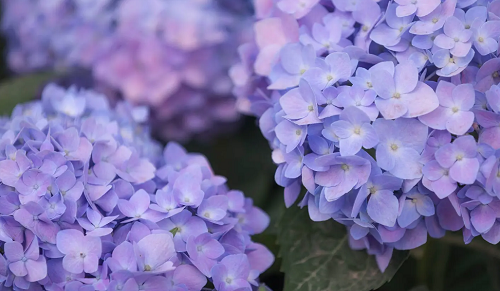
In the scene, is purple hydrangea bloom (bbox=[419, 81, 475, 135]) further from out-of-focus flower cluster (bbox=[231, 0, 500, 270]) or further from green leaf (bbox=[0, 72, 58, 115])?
green leaf (bbox=[0, 72, 58, 115])

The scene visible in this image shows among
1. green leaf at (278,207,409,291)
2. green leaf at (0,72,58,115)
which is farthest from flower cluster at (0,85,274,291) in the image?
green leaf at (0,72,58,115)

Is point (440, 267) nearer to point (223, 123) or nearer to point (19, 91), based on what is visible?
point (223, 123)

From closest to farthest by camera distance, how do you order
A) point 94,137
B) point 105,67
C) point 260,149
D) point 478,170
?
A: point 478,170, point 94,137, point 105,67, point 260,149

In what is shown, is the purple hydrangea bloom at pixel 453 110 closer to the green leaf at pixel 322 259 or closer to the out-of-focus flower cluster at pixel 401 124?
the out-of-focus flower cluster at pixel 401 124

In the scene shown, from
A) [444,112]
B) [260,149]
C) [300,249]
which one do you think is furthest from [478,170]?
[260,149]

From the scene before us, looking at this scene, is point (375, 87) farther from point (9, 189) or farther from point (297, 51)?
point (9, 189)

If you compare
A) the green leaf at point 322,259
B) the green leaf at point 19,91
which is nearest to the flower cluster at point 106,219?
the green leaf at point 322,259
